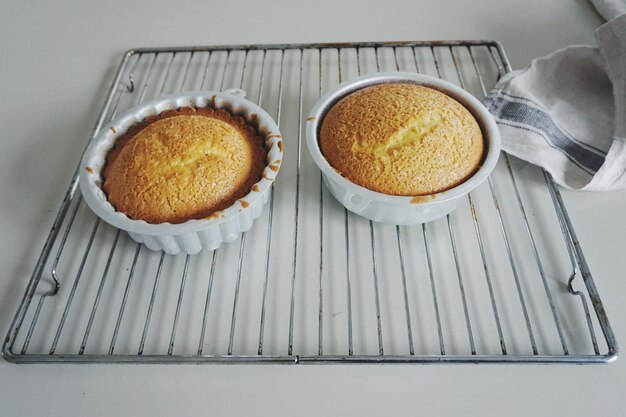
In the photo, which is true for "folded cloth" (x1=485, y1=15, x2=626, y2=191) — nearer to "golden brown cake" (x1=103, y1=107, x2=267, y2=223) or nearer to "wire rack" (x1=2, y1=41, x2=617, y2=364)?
"wire rack" (x1=2, y1=41, x2=617, y2=364)

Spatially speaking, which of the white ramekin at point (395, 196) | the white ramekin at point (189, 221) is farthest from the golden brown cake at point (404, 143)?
the white ramekin at point (189, 221)

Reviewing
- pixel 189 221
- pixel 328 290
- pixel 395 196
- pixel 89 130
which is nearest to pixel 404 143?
pixel 395 196

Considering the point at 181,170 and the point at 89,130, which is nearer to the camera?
the point at 181,170

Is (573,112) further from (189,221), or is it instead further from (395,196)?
(189,221)

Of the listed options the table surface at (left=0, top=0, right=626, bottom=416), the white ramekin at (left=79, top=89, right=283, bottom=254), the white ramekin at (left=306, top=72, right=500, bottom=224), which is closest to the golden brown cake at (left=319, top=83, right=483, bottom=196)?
the white ramekin at (left=306, top=72, right=500, bottom=224)

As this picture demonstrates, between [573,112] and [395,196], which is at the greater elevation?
[573,112]

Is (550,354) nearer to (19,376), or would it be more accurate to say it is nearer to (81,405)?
(81,405)

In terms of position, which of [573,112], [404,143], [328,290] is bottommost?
[328,290]

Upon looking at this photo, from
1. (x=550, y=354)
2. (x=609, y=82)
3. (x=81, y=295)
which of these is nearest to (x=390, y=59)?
(x=609, y=82)
